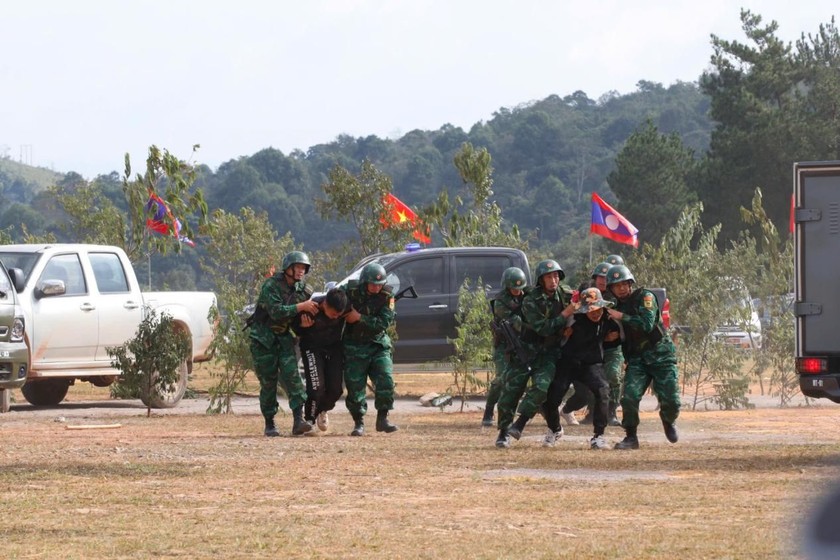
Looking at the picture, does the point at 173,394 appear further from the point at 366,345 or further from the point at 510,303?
the point at 510,303

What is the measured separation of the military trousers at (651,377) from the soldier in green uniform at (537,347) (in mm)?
639

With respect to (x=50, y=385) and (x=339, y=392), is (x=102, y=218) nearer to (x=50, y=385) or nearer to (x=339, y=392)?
(x=50, y=385)

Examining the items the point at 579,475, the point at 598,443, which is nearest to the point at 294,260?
the point at 598,443

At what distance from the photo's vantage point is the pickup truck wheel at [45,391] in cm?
2052

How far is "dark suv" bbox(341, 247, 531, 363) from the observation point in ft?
68.2

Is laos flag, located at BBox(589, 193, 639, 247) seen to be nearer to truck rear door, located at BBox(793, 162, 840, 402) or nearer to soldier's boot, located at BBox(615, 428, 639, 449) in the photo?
truck rear door, located at BBox(793, 162, 840, 402)

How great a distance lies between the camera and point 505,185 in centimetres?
12181

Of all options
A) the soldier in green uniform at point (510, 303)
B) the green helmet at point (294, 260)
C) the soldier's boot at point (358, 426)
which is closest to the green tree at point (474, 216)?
the soldier's boot at point (358, 426)

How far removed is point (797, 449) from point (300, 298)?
4.37 m

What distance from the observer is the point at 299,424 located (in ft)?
49.7

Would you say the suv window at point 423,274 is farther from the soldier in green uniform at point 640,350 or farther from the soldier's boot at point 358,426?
the soldier in green uniform at point 640,350

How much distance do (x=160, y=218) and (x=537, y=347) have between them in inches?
633

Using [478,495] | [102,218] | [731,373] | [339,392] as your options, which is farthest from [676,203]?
[478,495]

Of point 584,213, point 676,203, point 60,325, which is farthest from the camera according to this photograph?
point 584,213
